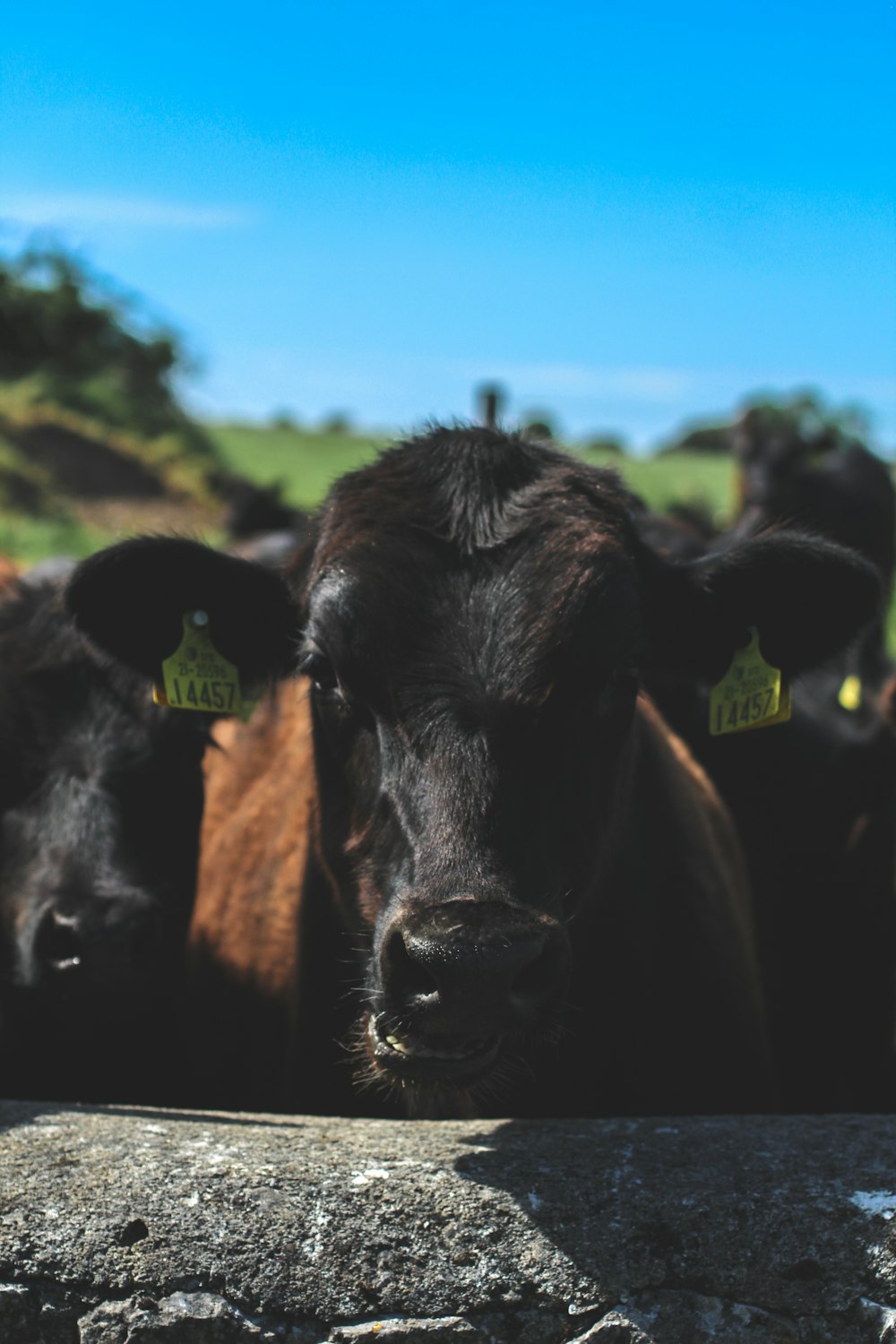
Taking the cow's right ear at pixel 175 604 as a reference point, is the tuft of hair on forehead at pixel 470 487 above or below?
above

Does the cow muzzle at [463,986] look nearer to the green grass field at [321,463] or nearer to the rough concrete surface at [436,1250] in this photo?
the rough concrete surface at [436,1250]

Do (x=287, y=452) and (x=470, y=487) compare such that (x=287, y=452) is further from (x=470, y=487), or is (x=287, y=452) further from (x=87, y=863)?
(x=470, y=487)

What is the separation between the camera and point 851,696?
23.5 ft

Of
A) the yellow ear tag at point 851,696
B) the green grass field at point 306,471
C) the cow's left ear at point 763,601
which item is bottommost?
the cow's left ear at point 763,601

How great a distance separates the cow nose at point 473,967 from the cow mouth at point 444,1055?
9cm

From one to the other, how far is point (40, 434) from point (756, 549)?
3940 cm

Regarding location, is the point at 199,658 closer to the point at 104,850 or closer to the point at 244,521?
the point at 104,850

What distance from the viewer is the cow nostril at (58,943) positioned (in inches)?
151

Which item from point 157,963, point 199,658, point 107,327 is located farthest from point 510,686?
point 107,327

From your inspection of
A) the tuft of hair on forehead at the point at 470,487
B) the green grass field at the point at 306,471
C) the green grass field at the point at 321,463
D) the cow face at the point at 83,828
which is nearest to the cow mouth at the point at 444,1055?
the tuft of hair on forehead at the point at 470,487

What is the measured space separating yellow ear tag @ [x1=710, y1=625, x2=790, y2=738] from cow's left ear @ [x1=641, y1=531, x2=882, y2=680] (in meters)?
0.03

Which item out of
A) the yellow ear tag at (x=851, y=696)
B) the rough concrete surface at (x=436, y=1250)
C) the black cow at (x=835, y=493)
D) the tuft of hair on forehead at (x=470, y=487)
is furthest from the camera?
the black cow at (x=835, y=493)

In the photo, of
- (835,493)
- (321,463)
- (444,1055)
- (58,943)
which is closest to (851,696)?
(835,493)

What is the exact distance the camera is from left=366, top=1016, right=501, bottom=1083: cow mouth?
8.80 ft
